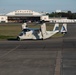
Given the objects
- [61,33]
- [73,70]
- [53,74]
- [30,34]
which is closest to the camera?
[53,74]

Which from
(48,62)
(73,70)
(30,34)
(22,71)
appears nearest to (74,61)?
(48,62)

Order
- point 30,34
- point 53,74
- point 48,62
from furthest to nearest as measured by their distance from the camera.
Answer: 1. point 30,34
2. point 48,62
3. point 53,74


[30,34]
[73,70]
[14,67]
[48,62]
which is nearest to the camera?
[73,70]

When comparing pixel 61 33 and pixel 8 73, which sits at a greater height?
pixel 8 73

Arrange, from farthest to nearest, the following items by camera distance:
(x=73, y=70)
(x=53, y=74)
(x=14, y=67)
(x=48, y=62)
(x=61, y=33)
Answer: (x=61, y=33), (x=48, y=62), (x=14, y=67), (x=73, y=70), (x=53, y=74)

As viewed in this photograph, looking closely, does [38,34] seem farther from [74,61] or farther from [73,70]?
[73,70]

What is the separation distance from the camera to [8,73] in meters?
17.0

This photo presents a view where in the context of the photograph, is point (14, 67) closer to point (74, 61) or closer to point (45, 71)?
point (45, 71)

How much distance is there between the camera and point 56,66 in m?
19.5

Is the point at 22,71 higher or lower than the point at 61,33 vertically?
higher

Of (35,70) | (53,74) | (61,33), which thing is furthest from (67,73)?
(61,33)

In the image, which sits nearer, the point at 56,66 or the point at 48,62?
the point at 56,66

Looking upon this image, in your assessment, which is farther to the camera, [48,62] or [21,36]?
[21,36]

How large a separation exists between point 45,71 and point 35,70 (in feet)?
2.23
